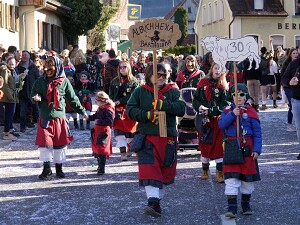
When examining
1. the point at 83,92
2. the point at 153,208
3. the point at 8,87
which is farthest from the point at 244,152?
the point at 83,92

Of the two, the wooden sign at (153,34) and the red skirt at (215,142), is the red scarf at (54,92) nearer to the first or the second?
the wooden sign at (153,34)

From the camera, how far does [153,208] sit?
7.80 meters

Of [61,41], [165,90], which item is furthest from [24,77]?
[61,41]

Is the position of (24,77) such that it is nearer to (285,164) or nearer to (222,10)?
(285,164)

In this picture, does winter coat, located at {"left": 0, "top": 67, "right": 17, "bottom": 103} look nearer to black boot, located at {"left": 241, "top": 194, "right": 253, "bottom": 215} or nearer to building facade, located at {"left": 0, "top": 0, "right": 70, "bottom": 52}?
black boot, located at {"left": 241, "top": 194, "right": 253, "bottom": 215}

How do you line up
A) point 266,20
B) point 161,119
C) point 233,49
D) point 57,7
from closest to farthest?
point 161,119
point 233,49
point 57,7
point 266,20

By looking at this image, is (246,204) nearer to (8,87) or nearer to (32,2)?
(8,87)

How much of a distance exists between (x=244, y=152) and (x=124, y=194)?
2.05 m

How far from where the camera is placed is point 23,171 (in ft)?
36.9

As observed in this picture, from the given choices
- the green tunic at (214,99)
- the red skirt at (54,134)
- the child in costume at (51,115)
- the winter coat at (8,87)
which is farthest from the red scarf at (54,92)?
the winter coat at (8,87)

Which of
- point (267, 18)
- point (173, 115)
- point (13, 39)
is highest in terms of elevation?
point (267, 18)

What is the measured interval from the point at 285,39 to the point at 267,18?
1.97m

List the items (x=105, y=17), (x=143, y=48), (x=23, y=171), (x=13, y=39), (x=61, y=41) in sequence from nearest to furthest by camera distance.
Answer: (x=143, y=48) → (x=23, y=171) → (x=13, y=39) → (x=61, y=41) → (x=105, y=17)

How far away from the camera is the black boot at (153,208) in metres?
7.78
